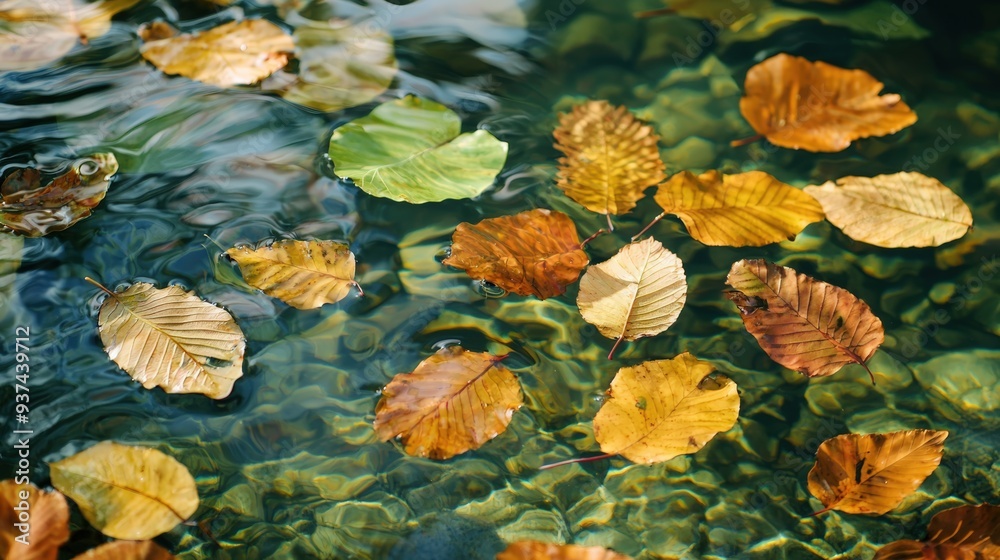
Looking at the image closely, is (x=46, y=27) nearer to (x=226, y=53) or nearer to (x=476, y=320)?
(x=226, y=53)

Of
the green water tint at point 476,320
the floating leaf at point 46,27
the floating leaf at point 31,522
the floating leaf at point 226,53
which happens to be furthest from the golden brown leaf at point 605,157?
the floating leaf at point 46,27

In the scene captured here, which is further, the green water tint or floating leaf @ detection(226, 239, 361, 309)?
floating leaf @ detection(226, 239, 361, 309)

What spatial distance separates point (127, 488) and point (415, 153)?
0.94 meters

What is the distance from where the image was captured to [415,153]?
5.92 ft

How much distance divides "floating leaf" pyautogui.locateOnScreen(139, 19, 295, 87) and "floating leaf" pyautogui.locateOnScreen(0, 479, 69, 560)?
1.10 meters

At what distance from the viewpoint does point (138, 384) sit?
1.50 meters

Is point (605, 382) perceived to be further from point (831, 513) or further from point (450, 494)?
point (831, 513)

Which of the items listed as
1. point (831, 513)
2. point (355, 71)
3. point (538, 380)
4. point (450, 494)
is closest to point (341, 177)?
point (355, 71)

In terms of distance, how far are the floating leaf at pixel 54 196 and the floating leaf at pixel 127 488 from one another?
575 mm

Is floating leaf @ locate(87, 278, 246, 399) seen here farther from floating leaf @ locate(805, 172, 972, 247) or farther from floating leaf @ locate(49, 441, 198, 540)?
floating leaf @ locate(805, 172, 972, 247)

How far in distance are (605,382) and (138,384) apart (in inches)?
37.1

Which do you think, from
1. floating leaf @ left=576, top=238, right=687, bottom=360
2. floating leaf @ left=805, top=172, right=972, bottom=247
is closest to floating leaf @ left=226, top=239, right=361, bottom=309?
floating leaf @ left=576, top=238, right=687, bottom=360

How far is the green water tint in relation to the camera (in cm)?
143

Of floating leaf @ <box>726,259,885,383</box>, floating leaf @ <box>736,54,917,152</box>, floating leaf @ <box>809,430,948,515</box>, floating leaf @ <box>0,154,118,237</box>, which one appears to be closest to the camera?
floating leaf @ <box>809,430,948,515</box>
